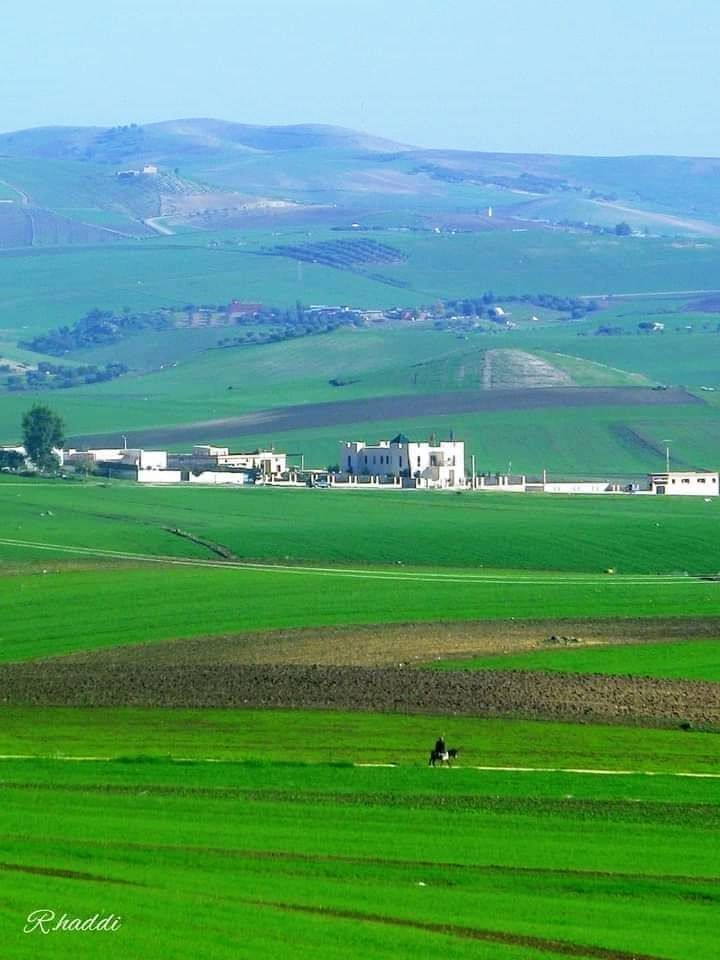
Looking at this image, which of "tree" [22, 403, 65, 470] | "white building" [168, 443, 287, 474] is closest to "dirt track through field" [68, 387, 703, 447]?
"white building" [168, 443, 287, 474]

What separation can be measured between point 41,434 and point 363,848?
242ft

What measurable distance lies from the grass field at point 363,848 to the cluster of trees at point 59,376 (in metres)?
125

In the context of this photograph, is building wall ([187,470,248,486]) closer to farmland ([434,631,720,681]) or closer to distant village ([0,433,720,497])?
distant village ([0,433,720,497])

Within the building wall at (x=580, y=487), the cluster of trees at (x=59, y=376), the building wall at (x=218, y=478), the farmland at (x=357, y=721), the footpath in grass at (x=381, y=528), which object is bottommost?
the farmland at (x=357, y=721)

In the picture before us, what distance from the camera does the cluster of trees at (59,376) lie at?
15625 cm

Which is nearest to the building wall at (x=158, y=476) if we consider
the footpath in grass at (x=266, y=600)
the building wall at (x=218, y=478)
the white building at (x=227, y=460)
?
the building wall at (x=218, y=478)

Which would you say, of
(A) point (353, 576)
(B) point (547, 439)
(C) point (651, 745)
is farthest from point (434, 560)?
(B) point (547, 439)

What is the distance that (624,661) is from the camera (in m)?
39.6

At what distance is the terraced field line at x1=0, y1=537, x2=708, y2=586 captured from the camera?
5550cm

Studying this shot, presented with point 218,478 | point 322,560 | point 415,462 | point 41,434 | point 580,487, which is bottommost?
point 322,560

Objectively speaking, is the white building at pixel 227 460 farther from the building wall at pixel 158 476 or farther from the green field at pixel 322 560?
the green field at pixel 322 560

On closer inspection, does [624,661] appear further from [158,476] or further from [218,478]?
[158,476]

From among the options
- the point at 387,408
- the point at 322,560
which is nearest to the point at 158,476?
the point at 387,408

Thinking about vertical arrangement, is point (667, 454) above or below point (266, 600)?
above
